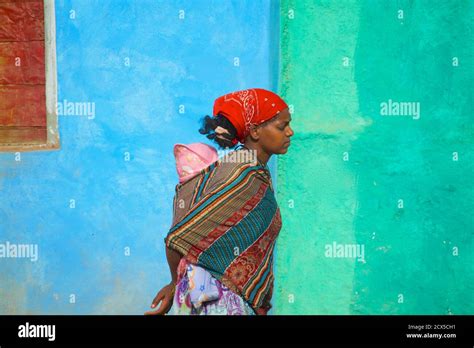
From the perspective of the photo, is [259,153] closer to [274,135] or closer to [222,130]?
[274,135]

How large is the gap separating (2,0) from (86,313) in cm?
230

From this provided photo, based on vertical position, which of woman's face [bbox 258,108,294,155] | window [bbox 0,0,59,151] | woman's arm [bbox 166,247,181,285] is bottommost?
woman's arm [bbox 166,247,181,285]

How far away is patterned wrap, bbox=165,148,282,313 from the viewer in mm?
5523

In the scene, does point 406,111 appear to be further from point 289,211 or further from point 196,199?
point 196,199

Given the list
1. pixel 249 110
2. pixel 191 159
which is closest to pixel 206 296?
pixel 191 159

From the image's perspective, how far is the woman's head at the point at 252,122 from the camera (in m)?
5.78

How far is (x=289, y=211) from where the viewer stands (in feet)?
23.1

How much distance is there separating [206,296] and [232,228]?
0.40m

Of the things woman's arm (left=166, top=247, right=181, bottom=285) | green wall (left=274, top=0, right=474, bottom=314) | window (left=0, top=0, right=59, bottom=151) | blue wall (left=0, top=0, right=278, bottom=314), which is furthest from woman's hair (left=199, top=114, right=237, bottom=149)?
window (left=0, top=0, right=59, bottom=151)

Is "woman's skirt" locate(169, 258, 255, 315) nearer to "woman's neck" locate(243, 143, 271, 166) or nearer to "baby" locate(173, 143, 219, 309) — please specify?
"baby" locate(173, 143, 219, 309)

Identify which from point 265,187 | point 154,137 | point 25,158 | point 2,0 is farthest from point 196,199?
point 2,0

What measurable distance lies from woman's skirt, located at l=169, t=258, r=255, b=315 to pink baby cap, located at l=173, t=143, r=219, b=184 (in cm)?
60

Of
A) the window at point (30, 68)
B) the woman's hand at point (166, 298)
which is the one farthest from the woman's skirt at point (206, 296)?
the window at point (30, 68)

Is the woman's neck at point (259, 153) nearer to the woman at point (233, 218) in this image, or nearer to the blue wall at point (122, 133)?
the woman at point (233, 218)
